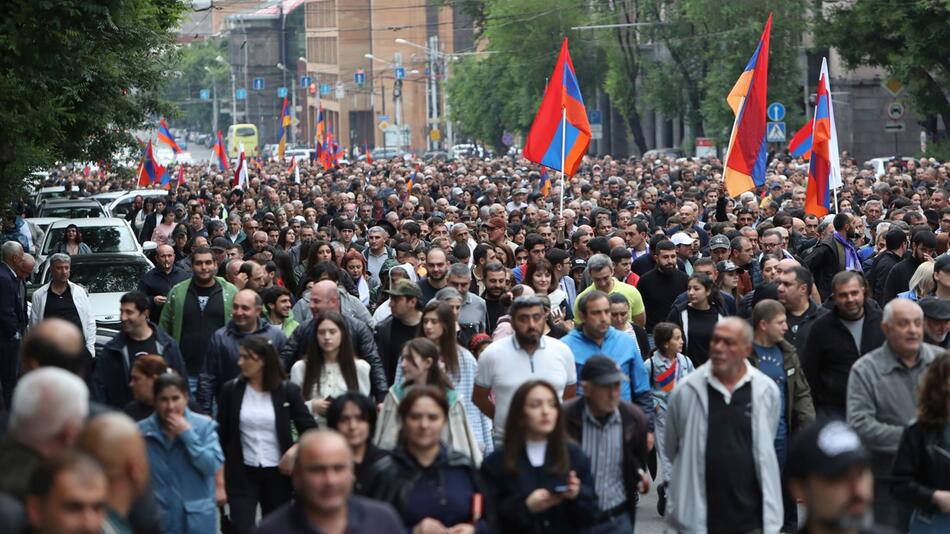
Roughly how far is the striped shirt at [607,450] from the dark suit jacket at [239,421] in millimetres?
1703

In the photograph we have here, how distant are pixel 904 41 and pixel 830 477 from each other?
4192 cm

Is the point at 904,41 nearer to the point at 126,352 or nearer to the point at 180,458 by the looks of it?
the point at 126,352

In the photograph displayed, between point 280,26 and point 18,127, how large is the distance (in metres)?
139

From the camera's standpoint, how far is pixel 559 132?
21703 millimetres

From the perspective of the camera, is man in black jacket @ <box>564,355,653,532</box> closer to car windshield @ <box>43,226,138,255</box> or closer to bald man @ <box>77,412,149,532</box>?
bald man @ <box>77,412,149,532</box>

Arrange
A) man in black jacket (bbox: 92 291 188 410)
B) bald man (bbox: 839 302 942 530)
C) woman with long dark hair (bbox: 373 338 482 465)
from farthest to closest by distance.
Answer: man in black jacket (bbox: 92 291 188 410), bald man (bbox: 839 302 942 530), woman with long dark hair (bbox: 373 338 482 465)

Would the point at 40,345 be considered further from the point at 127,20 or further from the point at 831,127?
the point at 831,127

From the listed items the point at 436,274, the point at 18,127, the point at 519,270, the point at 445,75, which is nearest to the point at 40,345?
the point at 436,274

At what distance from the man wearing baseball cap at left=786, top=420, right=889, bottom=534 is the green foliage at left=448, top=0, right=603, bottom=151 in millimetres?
62602

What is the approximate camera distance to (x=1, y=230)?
2372 centimetres

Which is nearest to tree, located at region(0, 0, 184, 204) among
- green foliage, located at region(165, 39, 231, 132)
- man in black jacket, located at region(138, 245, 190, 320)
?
man in black jacket, located at region(138, 245, 190, 320)

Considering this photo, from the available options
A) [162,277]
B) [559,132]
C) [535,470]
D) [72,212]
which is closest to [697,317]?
[535,470]

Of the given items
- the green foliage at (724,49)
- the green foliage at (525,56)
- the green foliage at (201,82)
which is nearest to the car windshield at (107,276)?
the green foliage at (724,49)

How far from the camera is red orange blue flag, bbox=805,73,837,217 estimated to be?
63.7 feet
